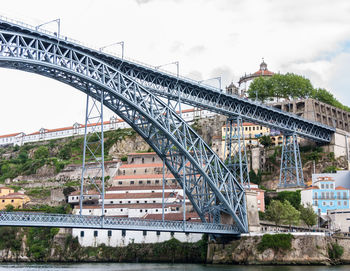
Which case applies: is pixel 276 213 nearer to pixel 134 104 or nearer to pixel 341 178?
pixel 341 178

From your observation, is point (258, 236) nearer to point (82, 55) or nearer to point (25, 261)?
point (82, 55)

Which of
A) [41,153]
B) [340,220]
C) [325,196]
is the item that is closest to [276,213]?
[340,220]

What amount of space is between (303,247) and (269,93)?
155 feet

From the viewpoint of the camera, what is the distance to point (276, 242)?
148 ft

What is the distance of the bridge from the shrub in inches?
94.5

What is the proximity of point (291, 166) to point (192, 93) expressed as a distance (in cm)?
2314

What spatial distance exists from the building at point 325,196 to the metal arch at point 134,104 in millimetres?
14120

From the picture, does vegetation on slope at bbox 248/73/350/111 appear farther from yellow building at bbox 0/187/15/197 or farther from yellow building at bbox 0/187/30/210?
yellow building at bbox 0/187/15/197

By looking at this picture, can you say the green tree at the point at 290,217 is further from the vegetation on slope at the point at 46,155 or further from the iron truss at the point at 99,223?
the vegetation on slope at the point at 46,155

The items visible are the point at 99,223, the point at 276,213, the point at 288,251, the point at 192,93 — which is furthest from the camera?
the point at 276,213

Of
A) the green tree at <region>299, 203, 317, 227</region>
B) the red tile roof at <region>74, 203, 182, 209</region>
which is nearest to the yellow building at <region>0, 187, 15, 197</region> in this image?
the red tile roof at <region>74, 203, 182, 209</region>

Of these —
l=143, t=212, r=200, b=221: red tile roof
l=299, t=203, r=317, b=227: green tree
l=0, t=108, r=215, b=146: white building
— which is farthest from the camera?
l=0, t=108, r=215, b=146: white building

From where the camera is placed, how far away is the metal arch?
117 ft

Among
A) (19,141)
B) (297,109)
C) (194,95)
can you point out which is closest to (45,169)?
(19,141)
